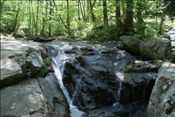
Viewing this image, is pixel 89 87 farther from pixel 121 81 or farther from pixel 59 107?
pixel 59 107

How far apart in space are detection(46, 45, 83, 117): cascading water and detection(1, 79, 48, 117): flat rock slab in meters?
1.58

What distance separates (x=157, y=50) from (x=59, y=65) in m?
4.00

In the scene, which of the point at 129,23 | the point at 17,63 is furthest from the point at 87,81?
the point at 129,23

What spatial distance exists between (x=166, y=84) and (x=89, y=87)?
8.34 feet

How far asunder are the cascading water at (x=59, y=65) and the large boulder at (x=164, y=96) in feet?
7.11

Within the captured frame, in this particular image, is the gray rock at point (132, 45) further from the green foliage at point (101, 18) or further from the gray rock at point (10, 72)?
the gray rock at point (10, 72)

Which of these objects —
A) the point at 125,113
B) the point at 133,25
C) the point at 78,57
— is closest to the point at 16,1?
the point at 133,25

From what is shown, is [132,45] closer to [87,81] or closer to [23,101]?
[87,81]

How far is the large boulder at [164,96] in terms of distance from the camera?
5.22 meters

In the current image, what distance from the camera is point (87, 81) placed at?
24.4 feet

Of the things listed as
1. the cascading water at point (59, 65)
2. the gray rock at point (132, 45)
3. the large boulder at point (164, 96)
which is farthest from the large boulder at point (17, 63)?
the gray rock at point (132, 45)

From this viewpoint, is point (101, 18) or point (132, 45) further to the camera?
point (101, 18)

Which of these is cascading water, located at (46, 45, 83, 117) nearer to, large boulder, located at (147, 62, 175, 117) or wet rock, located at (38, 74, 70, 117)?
wet rock, located at (38, 74, 70, 117)

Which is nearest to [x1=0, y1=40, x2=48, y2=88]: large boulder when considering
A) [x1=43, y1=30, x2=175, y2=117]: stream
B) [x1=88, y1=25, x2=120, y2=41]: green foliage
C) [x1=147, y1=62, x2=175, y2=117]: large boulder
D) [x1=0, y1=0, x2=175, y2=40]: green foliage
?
[x1=43, y1=30, x2=175, y2=117]: stream
